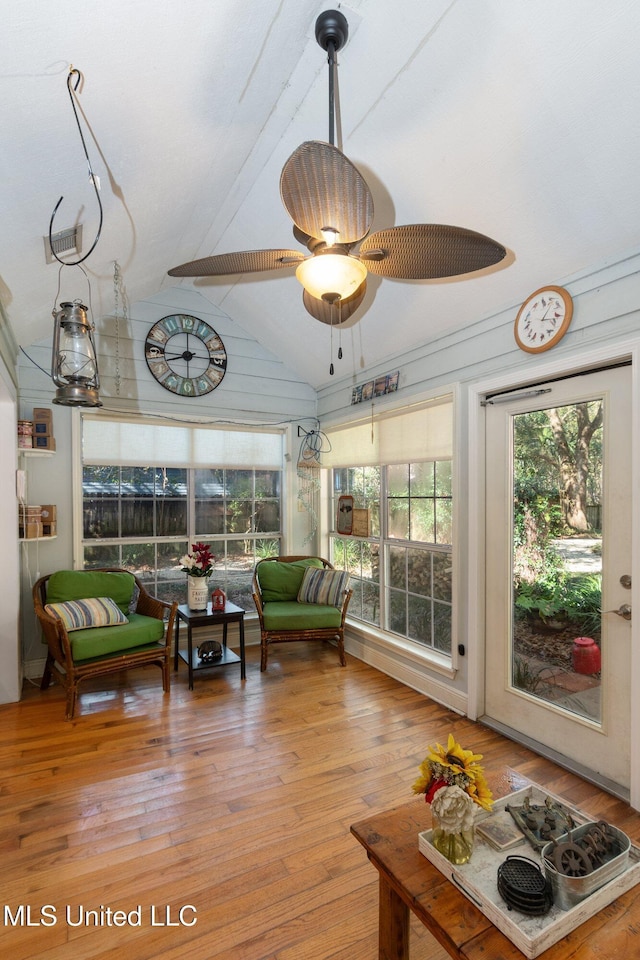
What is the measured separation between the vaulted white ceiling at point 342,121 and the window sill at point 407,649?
7.89ft

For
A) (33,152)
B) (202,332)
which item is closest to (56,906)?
(33,152)

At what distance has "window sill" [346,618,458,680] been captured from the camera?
3363 mm

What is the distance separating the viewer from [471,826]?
52.1 inches

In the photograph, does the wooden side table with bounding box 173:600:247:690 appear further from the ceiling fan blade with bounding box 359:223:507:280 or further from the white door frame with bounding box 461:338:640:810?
the ceiling fan blade with bounding box 359:223:507:280

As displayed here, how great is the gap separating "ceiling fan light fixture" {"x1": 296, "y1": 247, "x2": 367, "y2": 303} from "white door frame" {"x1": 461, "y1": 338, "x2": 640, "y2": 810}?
1.47 meters

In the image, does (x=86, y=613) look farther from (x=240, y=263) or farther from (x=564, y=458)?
(x=564, y=458)

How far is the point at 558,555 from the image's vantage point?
2.72m

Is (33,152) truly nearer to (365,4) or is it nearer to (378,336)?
(365,4)

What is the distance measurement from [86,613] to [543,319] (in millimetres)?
3566

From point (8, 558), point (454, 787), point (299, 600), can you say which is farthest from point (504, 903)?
point (8, 558)

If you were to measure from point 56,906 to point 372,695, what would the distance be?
225 centimetres

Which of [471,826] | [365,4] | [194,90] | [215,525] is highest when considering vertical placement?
[365,4]

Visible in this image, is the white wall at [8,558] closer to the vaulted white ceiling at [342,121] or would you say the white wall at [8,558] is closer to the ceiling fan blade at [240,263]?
the vaulted white ceiling at [342,121]

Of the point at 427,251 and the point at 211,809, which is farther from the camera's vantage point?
the point at 211,809
